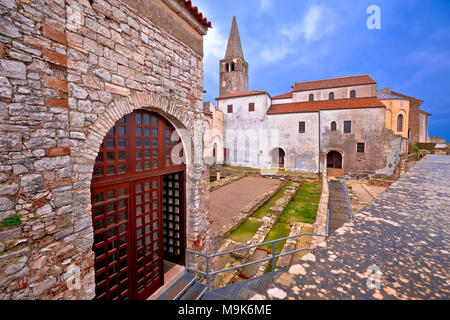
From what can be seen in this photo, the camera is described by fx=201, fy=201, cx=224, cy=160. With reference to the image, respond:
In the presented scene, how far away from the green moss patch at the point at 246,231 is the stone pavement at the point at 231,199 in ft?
2.43

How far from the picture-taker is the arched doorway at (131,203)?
3340mm

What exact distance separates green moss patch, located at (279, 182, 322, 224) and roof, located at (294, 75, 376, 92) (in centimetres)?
1669

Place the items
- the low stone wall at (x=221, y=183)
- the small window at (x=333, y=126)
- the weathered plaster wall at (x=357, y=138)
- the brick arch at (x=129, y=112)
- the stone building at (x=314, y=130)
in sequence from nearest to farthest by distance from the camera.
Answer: the brick arch at (x=129, y=112)
the low stone wall at (x=221, y=183)
the weathered plaster wall at (x=357, y=138)
the stone building at (x=314, y=130)
the small window at (x=333, y=126)

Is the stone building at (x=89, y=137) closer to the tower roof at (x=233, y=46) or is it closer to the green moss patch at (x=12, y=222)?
the green moss patch at (x=12, y=222)

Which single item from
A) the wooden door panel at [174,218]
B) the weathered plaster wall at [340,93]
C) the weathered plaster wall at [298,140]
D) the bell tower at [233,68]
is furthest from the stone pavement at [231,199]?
the bell tower at [233,68]

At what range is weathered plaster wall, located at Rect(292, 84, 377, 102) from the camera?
83.8ft

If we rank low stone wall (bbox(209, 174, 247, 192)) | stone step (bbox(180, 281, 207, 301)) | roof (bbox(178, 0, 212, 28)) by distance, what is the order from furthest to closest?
low stone wall (bbox(209, 174, 247, 192)) → stone step (bbox(180, 281, 207, 301)) → roof (bbox(178, 0, 212, 28))

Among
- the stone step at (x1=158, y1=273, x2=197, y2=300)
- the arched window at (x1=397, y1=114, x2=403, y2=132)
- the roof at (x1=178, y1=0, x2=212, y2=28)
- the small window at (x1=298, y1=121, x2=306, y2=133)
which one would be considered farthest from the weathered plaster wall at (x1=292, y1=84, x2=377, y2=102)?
the stone step at (x1=158, y1=273, x2=197, y2=300)

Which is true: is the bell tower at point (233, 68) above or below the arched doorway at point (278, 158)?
above

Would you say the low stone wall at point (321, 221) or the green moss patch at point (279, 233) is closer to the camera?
the low stone wall at point (321, 221)


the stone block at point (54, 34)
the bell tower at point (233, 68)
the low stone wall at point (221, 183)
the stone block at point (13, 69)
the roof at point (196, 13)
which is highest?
the bell tower at point (233, 68)

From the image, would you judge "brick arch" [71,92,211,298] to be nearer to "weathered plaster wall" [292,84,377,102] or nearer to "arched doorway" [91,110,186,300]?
"arched doorway" [91,110,186,300]

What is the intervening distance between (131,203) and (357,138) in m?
24.5

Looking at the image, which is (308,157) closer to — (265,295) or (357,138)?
(357,138)
